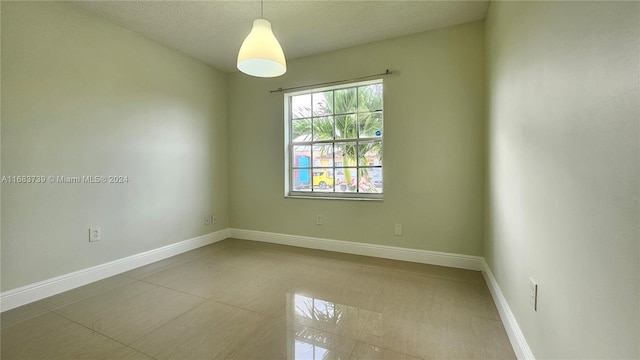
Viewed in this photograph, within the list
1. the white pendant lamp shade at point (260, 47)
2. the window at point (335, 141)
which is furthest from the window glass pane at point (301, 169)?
the white pendant lamp shade at point (260, 47)

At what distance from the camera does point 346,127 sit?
3.23 meters

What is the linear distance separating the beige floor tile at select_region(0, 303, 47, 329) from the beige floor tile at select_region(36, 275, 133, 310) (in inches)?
1.8

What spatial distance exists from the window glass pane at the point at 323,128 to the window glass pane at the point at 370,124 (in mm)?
390

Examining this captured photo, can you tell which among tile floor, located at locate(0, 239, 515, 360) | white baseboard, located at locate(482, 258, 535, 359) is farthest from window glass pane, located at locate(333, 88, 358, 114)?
white baseboard, located at locate(482, 258, 535, 359)

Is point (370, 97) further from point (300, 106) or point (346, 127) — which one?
point (300, 106)

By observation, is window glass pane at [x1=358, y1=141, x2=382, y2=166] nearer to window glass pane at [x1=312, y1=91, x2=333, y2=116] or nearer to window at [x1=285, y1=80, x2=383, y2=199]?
window at [x1=285, y1=80, x2=383, y2=199]

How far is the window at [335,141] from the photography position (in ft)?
10.2

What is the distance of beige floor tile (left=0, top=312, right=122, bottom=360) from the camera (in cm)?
143

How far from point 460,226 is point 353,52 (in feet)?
7.56

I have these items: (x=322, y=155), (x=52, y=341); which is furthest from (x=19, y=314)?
(x=322, y=155)

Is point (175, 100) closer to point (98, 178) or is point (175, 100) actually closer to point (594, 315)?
point (98, 178)

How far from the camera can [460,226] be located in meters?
2.66

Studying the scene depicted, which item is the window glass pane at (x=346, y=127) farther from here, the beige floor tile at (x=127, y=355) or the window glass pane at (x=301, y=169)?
the beige floor tile at (x=127, y=355)

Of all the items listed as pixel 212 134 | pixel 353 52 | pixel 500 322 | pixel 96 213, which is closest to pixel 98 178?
pixel 96 213
